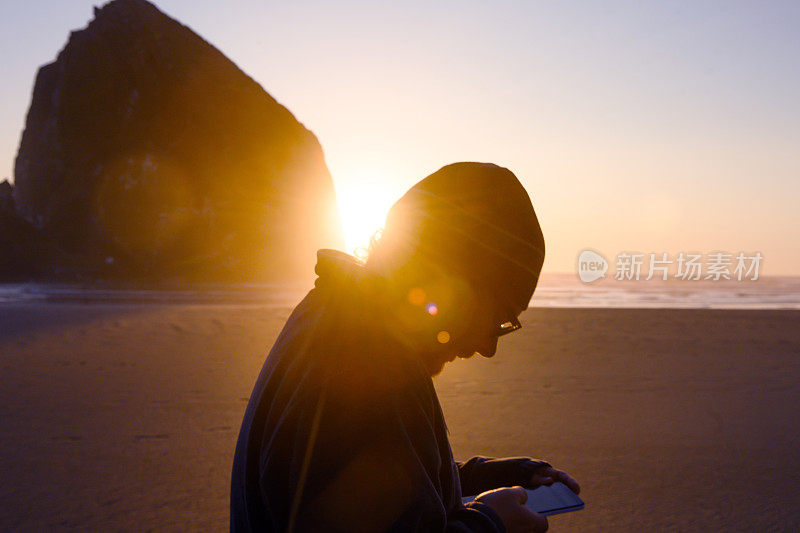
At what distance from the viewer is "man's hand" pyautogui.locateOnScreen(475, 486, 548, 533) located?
1.08m

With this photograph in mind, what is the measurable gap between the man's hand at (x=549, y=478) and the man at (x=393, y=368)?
0.98ft

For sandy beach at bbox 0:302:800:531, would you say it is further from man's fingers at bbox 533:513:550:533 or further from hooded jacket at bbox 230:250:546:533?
hooded jacket at bbox 230:250:546:533

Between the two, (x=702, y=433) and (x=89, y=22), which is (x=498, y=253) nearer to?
(x=702, y=433)

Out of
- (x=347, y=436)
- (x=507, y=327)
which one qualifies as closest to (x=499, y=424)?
(x=507, y=327)

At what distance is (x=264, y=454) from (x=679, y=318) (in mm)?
13411

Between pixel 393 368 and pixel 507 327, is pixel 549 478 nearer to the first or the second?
pixel 507 327

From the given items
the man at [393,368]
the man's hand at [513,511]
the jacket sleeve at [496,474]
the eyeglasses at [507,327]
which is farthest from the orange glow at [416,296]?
the jacket sleeve at [496,474]

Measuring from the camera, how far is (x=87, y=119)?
47281 mm

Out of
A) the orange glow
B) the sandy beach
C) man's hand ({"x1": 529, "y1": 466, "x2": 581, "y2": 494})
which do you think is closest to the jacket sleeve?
man's hand ({"x1": 529, "y1": 466, "x2": 581, "y2": 494})

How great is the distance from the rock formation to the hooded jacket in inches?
1700

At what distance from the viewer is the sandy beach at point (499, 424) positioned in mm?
3154

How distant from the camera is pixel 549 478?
143 cm

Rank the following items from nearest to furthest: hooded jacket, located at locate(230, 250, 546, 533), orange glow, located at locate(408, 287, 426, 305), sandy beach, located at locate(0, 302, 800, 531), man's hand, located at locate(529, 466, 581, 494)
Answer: hooded jacket, located at locate(230, 250, 546, 533) → orange glow, located at locate(408, 287, 426, 305) → man's hand, located at locate(529, 466, 581, 494) → sandy beach, located at locate(0, 302, 800, 531)

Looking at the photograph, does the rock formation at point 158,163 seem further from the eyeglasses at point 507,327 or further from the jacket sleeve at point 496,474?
the eyeglasses at point 507,327
